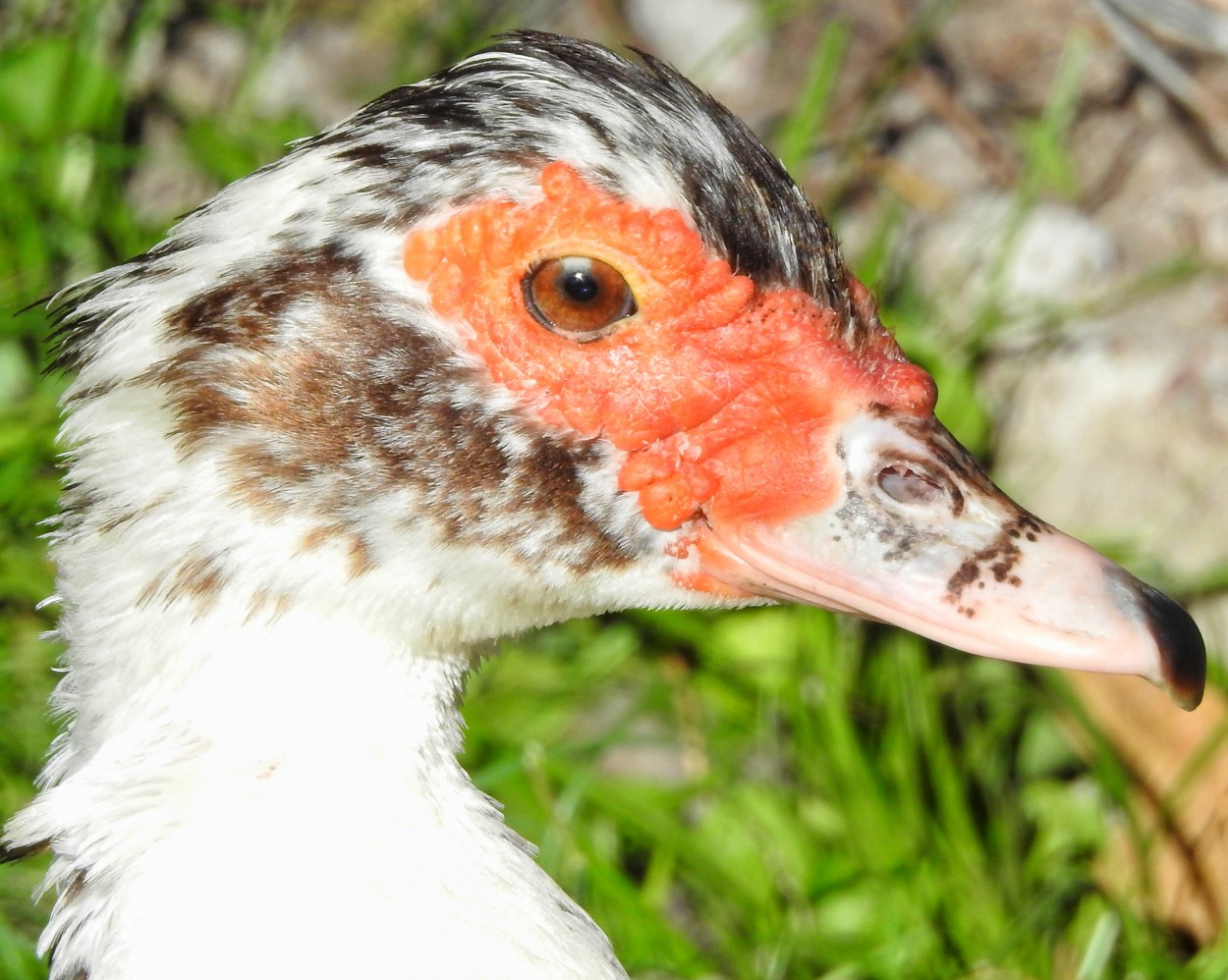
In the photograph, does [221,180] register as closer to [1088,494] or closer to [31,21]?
[31,21]

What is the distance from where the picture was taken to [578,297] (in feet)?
6.07

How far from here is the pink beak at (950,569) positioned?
5.95 feet

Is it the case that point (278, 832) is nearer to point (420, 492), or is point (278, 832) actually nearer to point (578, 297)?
point (420, 492)

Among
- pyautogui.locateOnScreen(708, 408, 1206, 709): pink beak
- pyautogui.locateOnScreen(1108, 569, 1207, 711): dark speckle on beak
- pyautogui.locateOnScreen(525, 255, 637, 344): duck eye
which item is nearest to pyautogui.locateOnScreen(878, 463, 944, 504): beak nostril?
pyautogui.locateOnScreen(708, 408, 1206, 709): pink beak

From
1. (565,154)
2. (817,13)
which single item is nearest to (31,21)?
(817,13)

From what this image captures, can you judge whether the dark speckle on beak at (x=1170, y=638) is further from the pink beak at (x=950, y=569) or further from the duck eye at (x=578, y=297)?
the duck eye at (x=578, y=297)

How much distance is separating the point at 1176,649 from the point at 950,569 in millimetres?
274

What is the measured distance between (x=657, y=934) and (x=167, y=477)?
1.60m

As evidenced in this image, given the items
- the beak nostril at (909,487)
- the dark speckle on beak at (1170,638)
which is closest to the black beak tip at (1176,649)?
the dark speckle on beak at (1170,638)

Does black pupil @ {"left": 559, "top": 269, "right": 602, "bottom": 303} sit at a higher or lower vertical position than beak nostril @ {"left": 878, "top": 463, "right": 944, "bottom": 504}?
higher

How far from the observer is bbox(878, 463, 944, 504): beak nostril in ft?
6.22

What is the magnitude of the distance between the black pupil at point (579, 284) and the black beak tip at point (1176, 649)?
0.74m

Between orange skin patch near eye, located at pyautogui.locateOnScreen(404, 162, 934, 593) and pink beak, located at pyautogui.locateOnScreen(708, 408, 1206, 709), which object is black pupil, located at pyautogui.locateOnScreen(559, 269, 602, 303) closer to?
orange skin patch near eye, located at pyautogui.locateOnScreen(404, 162, 934, 593)

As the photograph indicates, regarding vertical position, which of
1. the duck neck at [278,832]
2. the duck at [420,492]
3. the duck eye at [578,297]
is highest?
the duck eye at [578,297]
